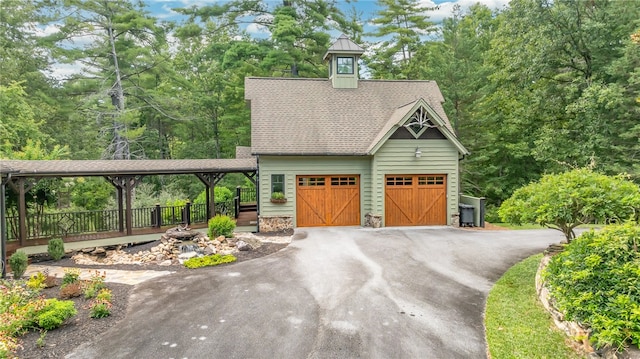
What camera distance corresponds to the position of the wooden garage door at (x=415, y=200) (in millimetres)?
14688

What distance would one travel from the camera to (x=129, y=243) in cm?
1313

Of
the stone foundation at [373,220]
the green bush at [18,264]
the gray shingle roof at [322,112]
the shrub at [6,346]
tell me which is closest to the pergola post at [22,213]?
the green bush at [18,264]

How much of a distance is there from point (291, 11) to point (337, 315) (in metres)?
22.1

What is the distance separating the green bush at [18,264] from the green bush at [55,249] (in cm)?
191

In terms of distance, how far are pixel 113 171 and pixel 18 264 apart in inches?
164

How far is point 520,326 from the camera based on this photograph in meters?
5.74

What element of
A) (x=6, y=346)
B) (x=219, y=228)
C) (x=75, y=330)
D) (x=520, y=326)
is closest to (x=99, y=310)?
(x=75, y=330)

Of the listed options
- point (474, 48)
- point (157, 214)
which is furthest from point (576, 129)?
point (157, 214)

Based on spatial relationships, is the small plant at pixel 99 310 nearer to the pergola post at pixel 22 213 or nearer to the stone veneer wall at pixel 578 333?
the pergola post at pixel 22 213

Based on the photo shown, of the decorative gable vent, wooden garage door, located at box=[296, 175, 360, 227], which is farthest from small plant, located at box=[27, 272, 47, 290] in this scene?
the decorative gable vent

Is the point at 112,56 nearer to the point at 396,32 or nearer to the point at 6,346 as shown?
the point at 396,32

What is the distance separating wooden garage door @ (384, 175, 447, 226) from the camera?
14688 mm

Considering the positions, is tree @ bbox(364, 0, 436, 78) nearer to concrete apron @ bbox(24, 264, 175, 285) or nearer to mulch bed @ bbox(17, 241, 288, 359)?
concrete apron @ bbox(24, 264, 175, 285)

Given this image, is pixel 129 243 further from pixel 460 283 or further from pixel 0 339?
pixel 460 283
